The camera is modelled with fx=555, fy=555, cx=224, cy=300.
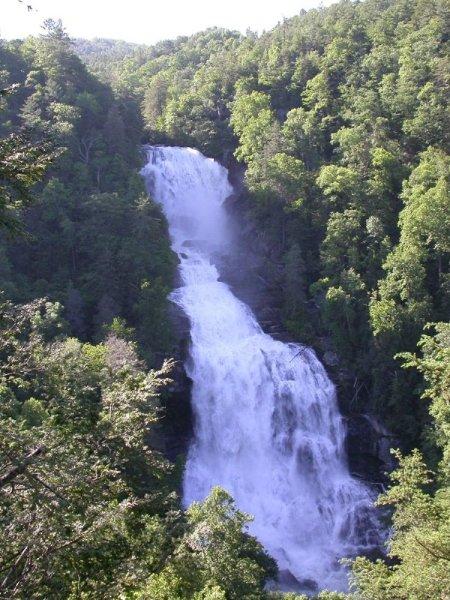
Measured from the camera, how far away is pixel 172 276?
30.7 m

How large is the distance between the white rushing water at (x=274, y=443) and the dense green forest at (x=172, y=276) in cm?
182

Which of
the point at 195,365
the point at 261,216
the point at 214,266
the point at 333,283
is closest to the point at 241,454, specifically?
the point at 195,365

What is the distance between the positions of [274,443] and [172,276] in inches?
432

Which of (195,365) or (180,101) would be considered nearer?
(195,365)

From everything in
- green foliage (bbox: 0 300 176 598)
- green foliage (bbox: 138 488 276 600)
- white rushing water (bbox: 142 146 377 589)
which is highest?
green foliage (bbox: 0 300 176 598)

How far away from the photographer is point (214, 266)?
3403 cm

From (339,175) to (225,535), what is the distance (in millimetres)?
24614

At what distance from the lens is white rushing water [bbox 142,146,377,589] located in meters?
22.0

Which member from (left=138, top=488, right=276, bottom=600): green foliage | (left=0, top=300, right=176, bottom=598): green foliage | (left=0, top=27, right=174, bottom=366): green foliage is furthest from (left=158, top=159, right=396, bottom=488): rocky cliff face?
(left=0, top=300, right=176, bottom=598): green foliage

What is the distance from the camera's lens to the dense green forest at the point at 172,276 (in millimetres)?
6520

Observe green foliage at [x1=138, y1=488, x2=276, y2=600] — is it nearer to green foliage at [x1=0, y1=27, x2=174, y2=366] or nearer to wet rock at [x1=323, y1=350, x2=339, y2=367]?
green foliage at [x1=0, y1=27, x2=174, y2=366]

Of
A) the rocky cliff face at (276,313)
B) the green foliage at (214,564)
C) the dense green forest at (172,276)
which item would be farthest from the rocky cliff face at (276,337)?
the green foliage at (214,564)

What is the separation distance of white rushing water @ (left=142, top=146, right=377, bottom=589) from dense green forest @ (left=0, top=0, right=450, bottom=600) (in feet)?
5.96

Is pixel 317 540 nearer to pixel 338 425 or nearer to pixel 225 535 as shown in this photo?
pixel 338 425
